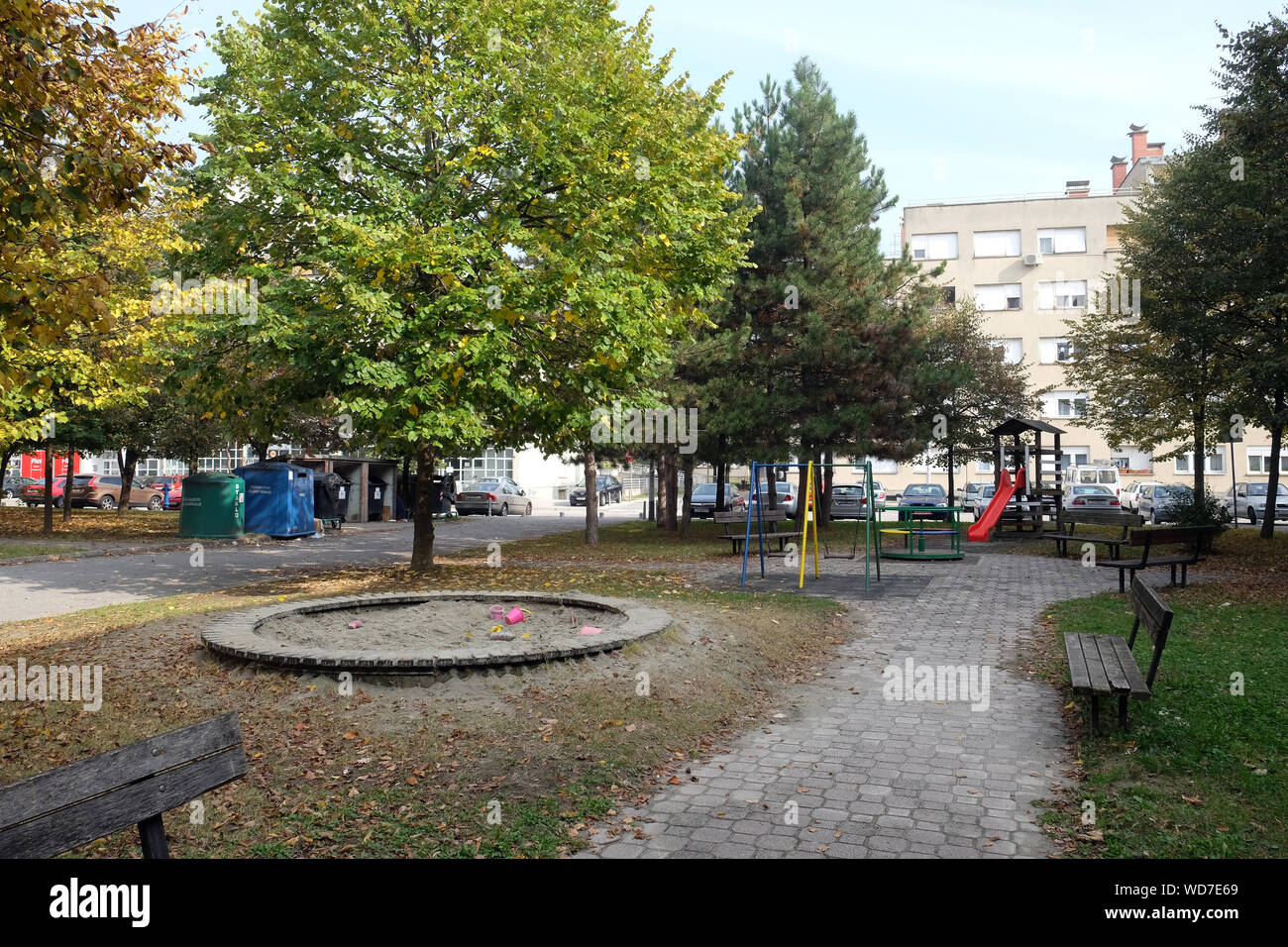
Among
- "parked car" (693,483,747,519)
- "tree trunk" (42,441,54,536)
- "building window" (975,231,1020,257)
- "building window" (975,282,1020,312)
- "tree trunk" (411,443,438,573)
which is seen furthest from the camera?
"building window" (975,231,1020,257)

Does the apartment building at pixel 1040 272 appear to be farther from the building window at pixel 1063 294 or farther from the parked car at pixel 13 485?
the parked car at pixel 13 485

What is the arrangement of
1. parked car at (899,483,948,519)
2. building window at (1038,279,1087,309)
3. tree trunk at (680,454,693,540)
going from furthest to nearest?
building window at (1038,279,1087,309), parked car at (899,483,948,519), tree trunk at (680,454,693,540)

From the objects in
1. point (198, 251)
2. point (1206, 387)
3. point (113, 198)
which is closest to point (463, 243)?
point (198, 251)

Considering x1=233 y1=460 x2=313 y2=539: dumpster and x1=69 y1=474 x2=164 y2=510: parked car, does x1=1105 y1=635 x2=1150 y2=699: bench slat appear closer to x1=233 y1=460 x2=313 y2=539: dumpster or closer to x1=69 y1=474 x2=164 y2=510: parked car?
x1=233 y1=460 x2=313 y2=539: dumpster

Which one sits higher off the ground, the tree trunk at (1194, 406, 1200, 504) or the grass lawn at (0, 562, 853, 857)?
the tree trunk at (1194, 406, 1200, 504)

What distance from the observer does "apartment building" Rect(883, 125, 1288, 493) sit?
180ft

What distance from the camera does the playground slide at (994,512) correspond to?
23719 millimetres

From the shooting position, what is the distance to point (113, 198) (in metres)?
6.78

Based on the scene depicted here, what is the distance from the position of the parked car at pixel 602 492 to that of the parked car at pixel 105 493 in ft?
71.4

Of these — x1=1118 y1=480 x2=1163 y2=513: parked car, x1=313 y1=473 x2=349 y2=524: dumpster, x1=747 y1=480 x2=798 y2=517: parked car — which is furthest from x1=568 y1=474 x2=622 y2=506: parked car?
x1=1118 y1=480 x2=1163 y2=513: parked car

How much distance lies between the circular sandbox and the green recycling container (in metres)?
17.1

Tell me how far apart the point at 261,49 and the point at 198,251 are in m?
3.29

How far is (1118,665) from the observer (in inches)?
261

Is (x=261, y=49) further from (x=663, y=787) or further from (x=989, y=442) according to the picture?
(x=989, y=442)
